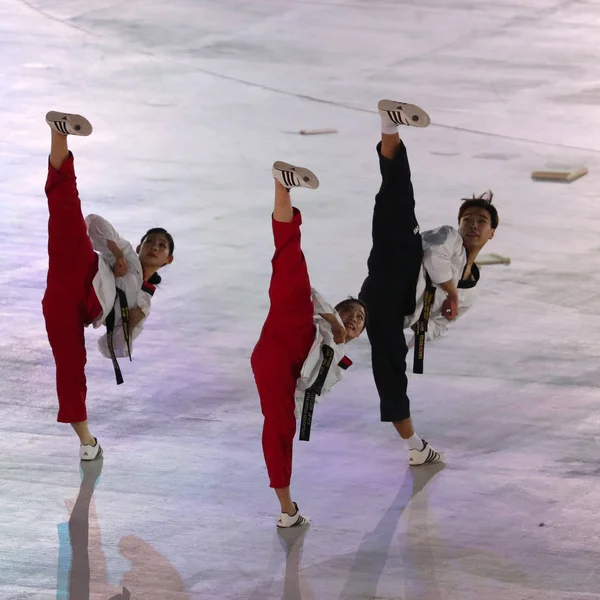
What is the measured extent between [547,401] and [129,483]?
2.27 m

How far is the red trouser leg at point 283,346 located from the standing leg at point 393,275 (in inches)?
21.5

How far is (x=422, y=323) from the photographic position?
556 centimetres

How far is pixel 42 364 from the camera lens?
22.1 feet

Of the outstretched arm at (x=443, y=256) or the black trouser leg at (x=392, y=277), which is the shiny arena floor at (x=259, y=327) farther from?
the outstretched arm at (x=443, y=256)

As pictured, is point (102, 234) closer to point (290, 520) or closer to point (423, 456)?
point (290, 520)

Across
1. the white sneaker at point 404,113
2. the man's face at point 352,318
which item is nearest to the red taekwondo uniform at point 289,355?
the man's face at point 352,318

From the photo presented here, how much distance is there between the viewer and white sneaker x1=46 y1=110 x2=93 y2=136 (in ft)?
16.9

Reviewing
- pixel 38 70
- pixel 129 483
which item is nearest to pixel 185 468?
pixel 129 483

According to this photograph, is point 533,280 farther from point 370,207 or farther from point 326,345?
point 326,345

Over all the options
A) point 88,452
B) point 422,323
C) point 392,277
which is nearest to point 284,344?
point 392,277

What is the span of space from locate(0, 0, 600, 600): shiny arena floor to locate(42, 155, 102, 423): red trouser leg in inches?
16.9

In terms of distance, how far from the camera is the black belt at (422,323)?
548 centimetres

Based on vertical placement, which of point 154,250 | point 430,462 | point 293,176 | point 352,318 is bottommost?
point 430,462

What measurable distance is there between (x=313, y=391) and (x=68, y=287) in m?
1.26
